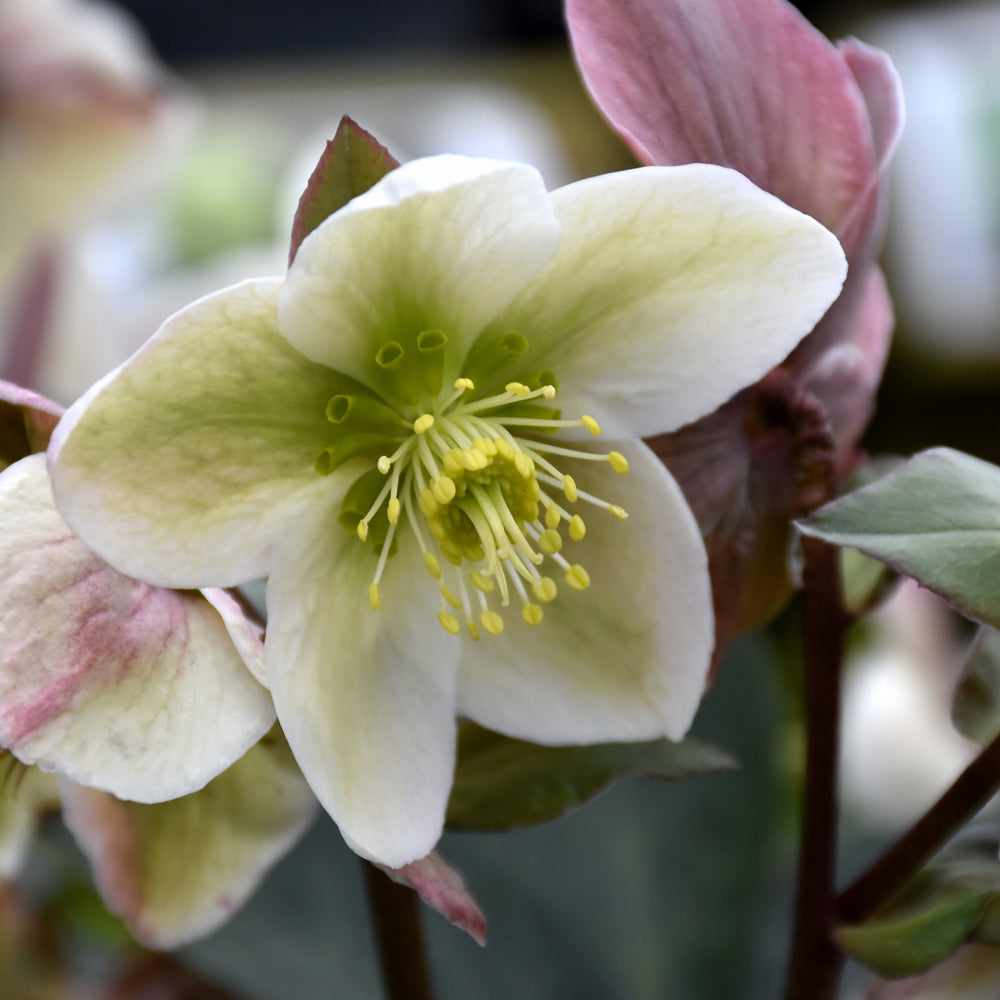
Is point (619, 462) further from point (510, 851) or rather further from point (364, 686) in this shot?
point (510, 851)

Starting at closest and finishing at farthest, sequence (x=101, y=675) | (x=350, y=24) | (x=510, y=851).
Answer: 1. (x=101, y=675)
2. (x=510, y=851)
3. (x=350, y=24)

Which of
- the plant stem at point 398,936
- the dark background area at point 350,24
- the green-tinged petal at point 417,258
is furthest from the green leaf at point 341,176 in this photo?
the dark background area at point 350,24

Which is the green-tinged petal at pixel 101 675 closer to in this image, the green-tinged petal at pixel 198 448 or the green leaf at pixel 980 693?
the green-tinged petal at pixel 198 448

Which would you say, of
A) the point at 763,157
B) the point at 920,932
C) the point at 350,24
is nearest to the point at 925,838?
the point at 920,932

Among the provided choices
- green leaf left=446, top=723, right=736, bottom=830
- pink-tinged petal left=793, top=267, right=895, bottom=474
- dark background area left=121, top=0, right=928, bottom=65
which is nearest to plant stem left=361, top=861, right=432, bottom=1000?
green leaf left=446, top=723, right=736, bottom=830

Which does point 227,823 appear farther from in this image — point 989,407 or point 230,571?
point 989,407

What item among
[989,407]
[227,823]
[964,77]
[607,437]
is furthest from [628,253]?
[964,77]
